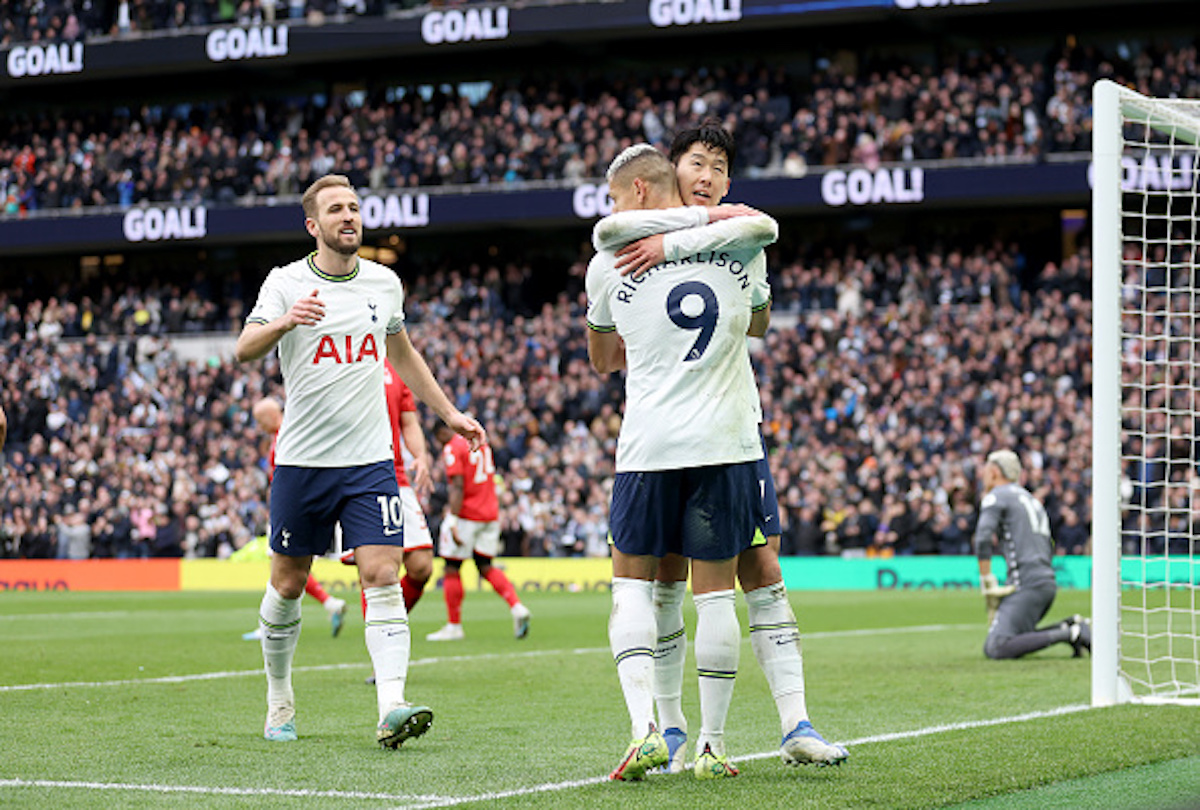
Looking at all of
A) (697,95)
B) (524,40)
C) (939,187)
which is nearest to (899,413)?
(939,187)

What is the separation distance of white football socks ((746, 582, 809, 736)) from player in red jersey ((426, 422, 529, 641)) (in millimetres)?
8433

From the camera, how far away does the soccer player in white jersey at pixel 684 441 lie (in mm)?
5816

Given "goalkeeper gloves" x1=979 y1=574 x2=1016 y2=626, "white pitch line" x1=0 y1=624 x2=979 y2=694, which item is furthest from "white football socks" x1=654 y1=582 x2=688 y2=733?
"goalkeeper gloves" x1=979 y1=574 x2=1016 y2=626

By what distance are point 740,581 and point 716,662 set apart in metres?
0.32

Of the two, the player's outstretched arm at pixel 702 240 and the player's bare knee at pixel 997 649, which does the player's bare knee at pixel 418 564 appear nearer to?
the player's bare knee at pixel 997 649

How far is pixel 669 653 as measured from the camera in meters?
6.23

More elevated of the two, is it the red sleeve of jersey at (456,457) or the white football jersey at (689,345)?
the white football jersey at (689,345)

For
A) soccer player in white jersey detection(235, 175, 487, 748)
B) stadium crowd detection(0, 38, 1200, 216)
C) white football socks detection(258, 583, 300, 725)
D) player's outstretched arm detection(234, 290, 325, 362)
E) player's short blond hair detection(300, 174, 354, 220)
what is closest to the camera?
player's outstretched arm detection(234, 290, 325, 362)

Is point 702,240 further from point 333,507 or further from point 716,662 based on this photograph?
point 333,507

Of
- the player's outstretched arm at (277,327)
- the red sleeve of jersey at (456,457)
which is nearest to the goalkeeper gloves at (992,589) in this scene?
the red sleeve of jersey at (456,457)

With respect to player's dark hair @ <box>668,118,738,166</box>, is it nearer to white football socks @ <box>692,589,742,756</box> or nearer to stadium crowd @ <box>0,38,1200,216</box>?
white football socks @ <box>692,589,742,756</box>

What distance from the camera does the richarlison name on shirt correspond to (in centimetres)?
588

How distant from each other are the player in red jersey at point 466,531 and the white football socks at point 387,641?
7349 mm

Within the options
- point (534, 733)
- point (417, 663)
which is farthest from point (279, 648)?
point (417, 663)
